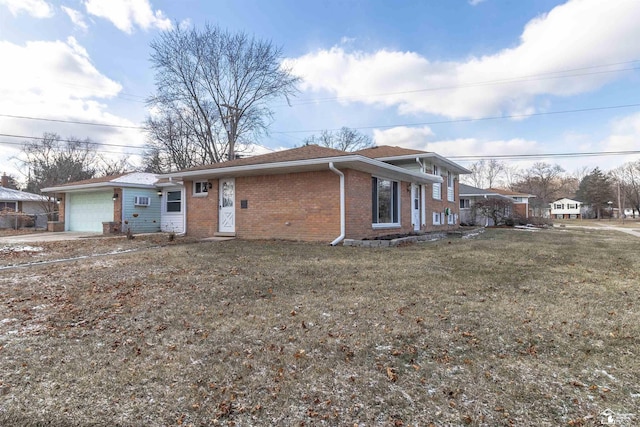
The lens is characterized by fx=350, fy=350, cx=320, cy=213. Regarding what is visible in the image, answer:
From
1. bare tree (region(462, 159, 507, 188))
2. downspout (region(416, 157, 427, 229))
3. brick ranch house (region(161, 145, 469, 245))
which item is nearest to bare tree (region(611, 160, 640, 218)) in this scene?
bare tree (region(462, 159, 507, 188))

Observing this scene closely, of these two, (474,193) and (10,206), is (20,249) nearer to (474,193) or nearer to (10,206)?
(10,206)

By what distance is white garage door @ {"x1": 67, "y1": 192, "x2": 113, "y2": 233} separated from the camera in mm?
17484

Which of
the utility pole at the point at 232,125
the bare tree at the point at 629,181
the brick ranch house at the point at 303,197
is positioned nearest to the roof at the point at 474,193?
the brick ranch house at the point at 303,197

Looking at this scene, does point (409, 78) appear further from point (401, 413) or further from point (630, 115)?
point (401, 413)

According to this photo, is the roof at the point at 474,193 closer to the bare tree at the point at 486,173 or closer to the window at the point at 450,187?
the window at the point at 450,187

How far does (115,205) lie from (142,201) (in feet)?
3.90

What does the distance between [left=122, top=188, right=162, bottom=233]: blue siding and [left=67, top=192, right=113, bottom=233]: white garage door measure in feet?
4.91

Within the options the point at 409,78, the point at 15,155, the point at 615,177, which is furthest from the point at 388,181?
the point at 615,177

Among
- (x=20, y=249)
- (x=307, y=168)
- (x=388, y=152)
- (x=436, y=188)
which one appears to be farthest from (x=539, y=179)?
(x=20, y=249)

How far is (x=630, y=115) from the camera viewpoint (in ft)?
69.4

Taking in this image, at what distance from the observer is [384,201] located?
12.2m

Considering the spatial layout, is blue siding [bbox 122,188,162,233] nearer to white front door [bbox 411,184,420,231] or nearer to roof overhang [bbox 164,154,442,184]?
roof overhang [bbox 164,154,442,184]

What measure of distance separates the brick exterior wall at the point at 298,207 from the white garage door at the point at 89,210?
25.9ft

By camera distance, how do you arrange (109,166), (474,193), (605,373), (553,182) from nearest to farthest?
(605,373)
(474,193)
(109,166)
(553,182)
